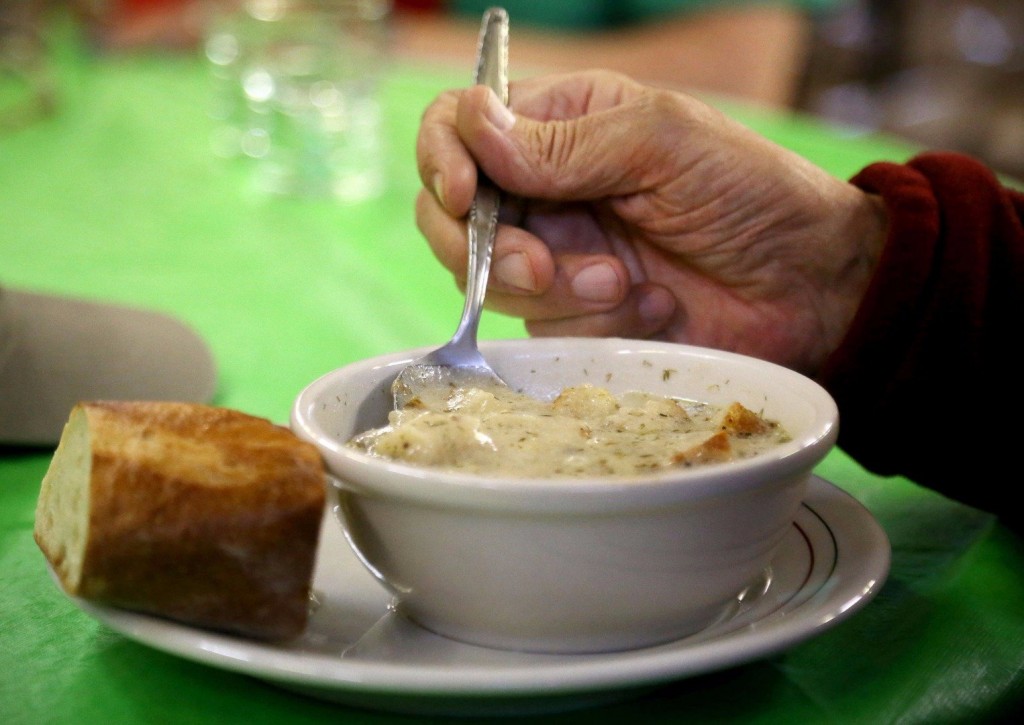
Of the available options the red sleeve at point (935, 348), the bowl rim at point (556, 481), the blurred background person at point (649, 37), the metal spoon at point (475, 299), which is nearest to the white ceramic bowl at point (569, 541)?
the bowl rim at point (556, 481)

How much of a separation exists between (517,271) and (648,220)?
0.52 ft

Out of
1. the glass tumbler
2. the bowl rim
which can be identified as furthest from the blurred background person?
the bowl rim

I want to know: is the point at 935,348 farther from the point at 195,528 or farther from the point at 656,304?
the point at 195,528

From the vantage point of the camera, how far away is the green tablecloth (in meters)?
0.64

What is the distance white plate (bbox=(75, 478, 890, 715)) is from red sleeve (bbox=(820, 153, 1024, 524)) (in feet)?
0.63

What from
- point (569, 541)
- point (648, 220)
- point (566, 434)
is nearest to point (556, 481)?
point (569, 541)

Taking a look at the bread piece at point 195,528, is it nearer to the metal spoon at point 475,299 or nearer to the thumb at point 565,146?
the metal spoon at point 475,299

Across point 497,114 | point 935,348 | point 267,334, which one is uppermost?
point 497,114

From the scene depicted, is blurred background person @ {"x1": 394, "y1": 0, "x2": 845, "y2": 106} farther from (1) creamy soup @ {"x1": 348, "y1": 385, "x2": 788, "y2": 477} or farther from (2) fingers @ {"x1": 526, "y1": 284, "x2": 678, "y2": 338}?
(1) creamy soup @ {"x1": 348, "y1": 385, "x2": 788, "y2": 477}

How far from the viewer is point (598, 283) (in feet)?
3.86

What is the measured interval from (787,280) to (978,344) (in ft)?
0.77

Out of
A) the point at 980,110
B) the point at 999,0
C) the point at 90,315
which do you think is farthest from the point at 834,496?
the point at 999,0

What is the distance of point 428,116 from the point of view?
4.01ft

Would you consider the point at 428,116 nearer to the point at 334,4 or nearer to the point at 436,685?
the point at 436,685
